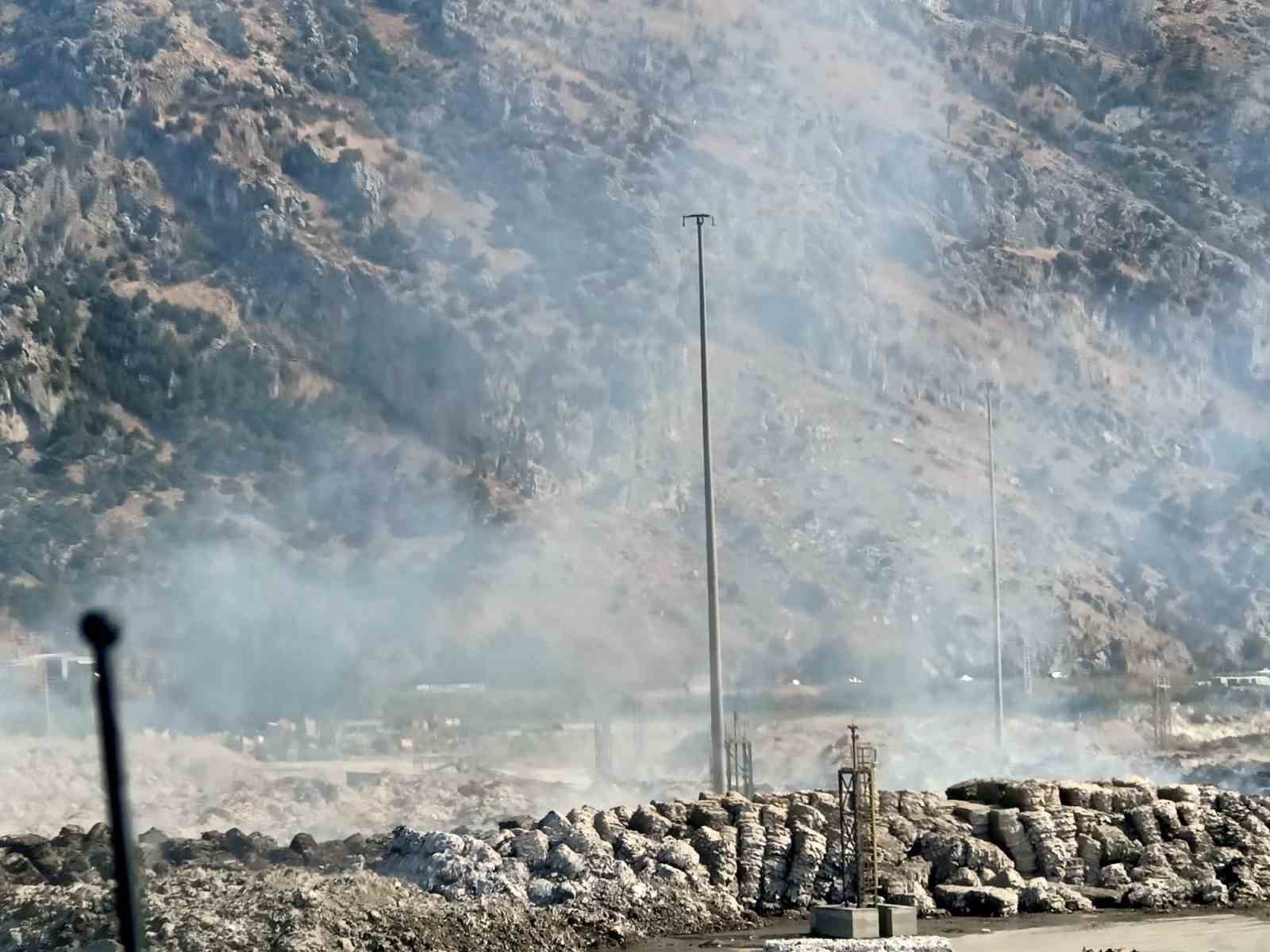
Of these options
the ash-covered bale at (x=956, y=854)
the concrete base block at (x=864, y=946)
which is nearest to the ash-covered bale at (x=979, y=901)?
the ash-covered bale at (x=956, y=854)

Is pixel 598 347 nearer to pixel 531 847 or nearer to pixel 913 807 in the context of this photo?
pixel 913 807

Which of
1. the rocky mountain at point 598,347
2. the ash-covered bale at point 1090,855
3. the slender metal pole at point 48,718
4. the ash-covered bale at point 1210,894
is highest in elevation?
the rocky mountain at point 598,347

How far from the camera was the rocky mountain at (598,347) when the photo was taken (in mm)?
80125

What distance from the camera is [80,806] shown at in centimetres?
4500

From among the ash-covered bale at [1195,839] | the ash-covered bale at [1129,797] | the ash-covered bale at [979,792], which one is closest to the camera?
the ash-covered bale at [1195,839]

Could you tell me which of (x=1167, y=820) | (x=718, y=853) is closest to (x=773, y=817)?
(x=718, y=853)

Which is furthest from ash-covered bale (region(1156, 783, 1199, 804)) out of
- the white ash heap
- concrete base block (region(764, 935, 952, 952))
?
concrete base block (region(764, 935, 952, 952))

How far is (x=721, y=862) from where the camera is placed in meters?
34.2

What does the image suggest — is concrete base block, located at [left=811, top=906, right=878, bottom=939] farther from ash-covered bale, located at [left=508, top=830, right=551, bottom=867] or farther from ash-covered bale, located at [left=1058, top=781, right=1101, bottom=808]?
ash-covered bale, located at [left=1058, top=781, right=1101, bottom=808]

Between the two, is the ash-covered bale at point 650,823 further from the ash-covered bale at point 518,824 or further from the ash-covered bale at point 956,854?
the ash-covered bale at point 956,854

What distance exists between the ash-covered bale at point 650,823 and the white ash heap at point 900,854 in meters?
0.03

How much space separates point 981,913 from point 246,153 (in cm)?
7012

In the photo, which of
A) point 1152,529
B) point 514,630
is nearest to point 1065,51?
point 1152,529

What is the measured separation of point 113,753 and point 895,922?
832 inches
